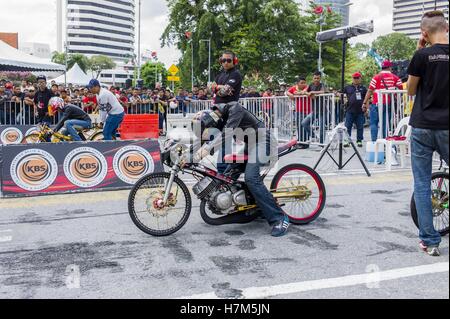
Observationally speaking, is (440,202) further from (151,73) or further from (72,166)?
→ (151,73)

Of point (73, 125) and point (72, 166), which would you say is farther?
point (73, 125)

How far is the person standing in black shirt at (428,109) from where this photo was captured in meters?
4.08

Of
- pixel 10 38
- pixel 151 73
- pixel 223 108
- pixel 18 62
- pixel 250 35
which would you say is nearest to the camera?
pixel 223 108

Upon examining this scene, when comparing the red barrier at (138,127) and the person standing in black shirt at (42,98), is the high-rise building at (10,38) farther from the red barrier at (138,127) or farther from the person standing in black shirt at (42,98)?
the red barrier at (138,127)

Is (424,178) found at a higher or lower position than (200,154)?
lower

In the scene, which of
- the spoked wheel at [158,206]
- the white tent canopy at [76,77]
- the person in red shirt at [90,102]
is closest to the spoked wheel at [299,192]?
the spoked wheel at [158,206]

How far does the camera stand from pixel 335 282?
154 inches

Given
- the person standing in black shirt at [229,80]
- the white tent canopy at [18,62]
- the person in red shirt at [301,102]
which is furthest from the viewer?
the white tent canopy at [18,62]

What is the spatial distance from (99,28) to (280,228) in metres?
183

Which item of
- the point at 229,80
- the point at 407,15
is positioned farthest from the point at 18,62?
the point at 407,15

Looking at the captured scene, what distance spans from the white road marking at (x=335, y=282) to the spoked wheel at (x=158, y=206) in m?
1.80

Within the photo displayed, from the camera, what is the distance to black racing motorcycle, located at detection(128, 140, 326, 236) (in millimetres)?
5297

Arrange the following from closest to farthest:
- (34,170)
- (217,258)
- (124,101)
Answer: (217,258) < (34,170) < (124,101)

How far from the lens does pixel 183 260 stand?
181 inches
